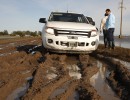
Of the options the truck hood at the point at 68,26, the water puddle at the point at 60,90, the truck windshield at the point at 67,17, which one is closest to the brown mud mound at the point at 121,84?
the water puddle at the point at 60,90

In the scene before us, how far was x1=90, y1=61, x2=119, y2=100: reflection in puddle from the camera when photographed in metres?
4.64

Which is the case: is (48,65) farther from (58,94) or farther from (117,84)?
(58,94)

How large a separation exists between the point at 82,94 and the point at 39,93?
699 millimetres

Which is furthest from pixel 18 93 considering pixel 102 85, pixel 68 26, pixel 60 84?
pixel 68 26

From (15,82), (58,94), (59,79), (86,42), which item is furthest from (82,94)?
(86,42)

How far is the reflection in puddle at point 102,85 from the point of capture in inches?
183

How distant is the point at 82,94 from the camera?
463 cm

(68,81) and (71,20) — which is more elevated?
(71,20)

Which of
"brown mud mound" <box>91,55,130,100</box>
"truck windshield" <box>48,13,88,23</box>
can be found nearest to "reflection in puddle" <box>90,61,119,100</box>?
"brown mud mound" <box>91,55,130,100</box>

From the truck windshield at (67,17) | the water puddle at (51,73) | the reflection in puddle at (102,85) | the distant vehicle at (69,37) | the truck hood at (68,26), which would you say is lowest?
the reflection in puddle at (102,85)

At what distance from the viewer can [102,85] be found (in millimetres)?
5457

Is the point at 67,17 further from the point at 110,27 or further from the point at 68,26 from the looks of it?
the point at 110,27

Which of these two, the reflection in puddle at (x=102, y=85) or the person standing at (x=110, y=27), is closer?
the reflection in puddle at (x=102, y=85)

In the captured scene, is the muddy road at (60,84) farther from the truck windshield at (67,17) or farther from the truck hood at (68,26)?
the truck windshield at (67,17)
